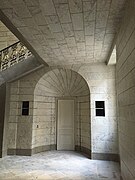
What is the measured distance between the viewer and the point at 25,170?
14.1 feet

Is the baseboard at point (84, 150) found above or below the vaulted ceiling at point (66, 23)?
below

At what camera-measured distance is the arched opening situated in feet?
20.5

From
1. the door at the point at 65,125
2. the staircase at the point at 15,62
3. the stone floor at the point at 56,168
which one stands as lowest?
the stone floor at the point at 56,168

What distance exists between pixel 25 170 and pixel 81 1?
13.6 feet

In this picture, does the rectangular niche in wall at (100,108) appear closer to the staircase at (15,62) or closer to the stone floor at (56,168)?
the stone floor at (56,168)

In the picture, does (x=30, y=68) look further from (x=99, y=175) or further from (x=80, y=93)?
(x=99, y=175)

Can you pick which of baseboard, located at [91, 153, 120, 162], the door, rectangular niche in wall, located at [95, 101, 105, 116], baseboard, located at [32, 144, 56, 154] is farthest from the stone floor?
rectangular niche in wall, located at [95, 101, 105, 116]

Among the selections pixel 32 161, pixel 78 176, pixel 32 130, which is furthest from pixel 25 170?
pixel 32 130

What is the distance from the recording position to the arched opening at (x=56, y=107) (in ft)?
20.5

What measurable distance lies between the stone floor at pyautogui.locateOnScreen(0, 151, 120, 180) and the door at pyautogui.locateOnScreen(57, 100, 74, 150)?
112cm

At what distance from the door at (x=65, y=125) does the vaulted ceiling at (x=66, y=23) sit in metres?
2.93

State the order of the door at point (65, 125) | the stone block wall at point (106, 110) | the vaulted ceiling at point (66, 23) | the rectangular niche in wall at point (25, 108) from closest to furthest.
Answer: the vaulted ceiling at point (66, 23) → the stone block wall at point (106, 110) → the rectangular niche in wall at point (25, 108) → the door at point (65, 125)

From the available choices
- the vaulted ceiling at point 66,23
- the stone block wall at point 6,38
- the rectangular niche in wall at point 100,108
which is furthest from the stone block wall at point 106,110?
the stone block wall at point 6,38

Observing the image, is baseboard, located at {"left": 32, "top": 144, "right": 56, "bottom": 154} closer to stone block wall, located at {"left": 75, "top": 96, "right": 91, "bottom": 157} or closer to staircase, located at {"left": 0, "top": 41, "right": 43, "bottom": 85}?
stone block wall, located at {"left": 75, "top": 96, "right": 91, "bottom": 157}
